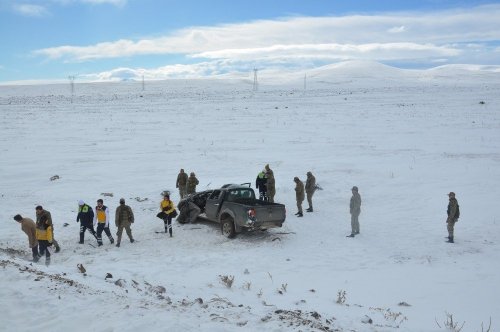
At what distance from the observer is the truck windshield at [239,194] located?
15.0m

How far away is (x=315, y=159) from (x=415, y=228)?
11799 mm

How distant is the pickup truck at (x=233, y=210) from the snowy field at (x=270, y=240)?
48 cm

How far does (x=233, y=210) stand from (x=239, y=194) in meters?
1.11

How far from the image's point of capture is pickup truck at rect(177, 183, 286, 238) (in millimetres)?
13672

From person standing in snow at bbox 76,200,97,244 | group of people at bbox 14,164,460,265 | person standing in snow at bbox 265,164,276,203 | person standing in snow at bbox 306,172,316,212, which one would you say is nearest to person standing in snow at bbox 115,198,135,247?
group of people at bbox 14,164,460,265

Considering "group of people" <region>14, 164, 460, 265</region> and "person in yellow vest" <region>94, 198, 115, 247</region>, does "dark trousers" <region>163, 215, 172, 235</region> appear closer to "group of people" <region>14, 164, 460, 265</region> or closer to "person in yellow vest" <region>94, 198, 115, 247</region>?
"group of people" <region>14, 164, 460, 265</region>

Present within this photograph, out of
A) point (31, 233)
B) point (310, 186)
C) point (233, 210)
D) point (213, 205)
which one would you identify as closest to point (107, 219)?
point (31, 233)

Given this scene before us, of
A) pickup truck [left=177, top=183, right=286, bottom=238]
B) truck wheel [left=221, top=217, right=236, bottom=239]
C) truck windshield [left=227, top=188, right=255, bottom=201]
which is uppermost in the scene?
truck windshield [left=227, top=188, right=255, bottom=201]

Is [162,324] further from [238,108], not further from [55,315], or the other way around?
[238,108]

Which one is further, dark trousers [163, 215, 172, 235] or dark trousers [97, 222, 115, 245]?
dark trousers [163, 215, 172, 235]

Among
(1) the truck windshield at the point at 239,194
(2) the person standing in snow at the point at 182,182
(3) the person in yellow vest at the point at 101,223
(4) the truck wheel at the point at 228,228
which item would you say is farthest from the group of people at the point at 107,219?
(2) the person standing in snow at the point at 182,182

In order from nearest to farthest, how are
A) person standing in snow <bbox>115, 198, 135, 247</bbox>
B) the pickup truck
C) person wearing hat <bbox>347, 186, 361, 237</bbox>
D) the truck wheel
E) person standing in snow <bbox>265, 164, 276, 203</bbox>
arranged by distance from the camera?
person standing in snow <bbox>115, 198, 135, 247</bbox> → the pickup truck → the truck wheel → person wearing hat <bbox>347, 186, 361, 237</bbox> → person standing in snow <bbox>265, 164, 276, 203</bbox>

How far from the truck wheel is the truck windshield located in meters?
0.83

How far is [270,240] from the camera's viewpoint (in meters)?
13.9
